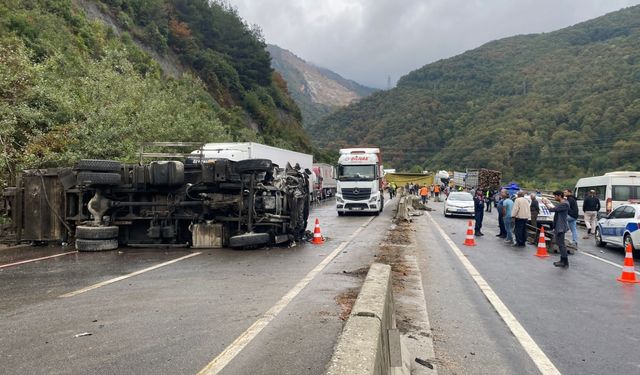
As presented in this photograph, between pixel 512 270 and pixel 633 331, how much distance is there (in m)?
4.03

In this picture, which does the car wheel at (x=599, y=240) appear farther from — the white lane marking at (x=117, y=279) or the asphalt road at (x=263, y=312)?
the white lane marking at (x=117, y=279)

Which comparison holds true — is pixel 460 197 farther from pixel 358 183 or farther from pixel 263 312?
pixel 263 312

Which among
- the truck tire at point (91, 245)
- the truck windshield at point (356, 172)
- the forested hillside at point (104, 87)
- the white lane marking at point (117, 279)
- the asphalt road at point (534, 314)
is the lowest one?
the asphalt road at point (534, 314)

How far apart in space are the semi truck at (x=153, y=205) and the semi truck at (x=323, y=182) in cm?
2367

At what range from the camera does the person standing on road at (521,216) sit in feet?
44.4

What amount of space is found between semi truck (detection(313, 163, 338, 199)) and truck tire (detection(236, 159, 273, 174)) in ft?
78.8

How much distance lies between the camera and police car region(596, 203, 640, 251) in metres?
12.4

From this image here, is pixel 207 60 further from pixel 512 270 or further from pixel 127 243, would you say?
pixel 512 270

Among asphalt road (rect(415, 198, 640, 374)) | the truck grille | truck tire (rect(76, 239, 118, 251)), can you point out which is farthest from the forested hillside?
asphalt road (rect(415, 198, 640, 374))

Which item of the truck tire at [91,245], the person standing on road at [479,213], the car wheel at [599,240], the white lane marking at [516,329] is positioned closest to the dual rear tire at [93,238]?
the truck tire at [91,245]

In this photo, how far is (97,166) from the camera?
11.1 metres

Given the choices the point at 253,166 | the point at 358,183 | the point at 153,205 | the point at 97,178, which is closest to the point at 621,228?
the point at 253,166

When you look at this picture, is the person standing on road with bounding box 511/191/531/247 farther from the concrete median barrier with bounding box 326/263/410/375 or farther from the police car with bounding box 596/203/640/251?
the concrete median barrier with bounding box 326/263/410/375

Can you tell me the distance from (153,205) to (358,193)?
14013 mm
